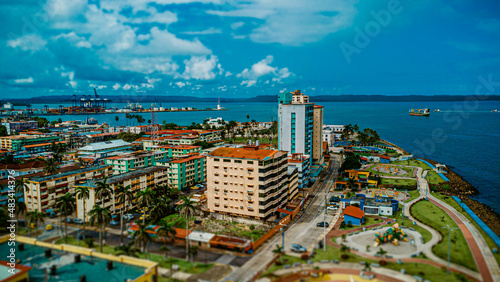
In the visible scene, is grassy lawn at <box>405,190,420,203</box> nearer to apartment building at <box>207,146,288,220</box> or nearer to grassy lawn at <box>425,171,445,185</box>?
grassy lawn at <box>425,171,445,185</box>

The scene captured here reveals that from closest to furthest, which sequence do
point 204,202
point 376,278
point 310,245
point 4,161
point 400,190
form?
1. point 376,278
2. point 310,245
3. point 204,202
4. point 400,190
5. point 4,161

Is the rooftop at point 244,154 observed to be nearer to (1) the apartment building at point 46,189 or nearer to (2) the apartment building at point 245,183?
(2) the apartment building at point 245,183

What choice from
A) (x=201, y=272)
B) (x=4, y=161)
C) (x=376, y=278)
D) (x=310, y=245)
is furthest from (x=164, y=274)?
(x=4, y=161)

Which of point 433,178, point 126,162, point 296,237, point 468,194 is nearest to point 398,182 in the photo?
point 433,178

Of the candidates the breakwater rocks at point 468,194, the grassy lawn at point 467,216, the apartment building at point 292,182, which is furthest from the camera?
the apartment building at point 292,182

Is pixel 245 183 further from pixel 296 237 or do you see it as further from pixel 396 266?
pixel 396 266

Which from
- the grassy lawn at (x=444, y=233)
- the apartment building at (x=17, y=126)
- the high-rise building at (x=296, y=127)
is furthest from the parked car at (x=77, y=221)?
the apartment building at (x=17, y=126)

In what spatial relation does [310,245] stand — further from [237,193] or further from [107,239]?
[107,239]
